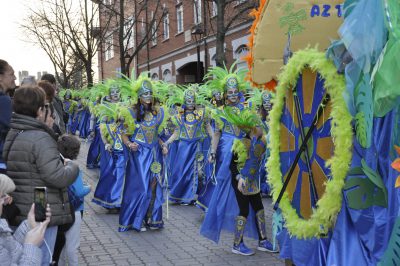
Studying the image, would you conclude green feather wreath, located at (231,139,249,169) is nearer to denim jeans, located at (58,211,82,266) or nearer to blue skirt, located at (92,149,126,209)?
denim jeans, located at (58,211,82,266)

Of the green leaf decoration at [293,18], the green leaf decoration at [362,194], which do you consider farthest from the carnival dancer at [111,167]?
the green leaf decoration at [362,194]

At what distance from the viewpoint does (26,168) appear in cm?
371

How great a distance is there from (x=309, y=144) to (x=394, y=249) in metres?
1.00

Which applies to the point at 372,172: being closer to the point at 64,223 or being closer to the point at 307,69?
the point at 307,69

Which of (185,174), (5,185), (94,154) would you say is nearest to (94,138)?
(94,154)

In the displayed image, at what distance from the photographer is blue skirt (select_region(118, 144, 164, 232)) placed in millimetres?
7074

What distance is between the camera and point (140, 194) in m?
7.10

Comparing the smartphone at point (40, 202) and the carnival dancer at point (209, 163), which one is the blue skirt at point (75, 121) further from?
the smartphone at point (40, 202)

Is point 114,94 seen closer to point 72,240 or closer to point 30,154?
point 72,240

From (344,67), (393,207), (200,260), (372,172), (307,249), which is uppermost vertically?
(344,67)

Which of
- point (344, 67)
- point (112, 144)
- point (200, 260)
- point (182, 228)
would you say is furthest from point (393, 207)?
point (112, 144)

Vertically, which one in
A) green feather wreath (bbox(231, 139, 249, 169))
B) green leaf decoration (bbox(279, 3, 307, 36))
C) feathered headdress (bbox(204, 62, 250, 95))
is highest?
green leaf decoration (bbox(279, 3, 307, 36))

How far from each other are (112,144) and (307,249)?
19.3ft

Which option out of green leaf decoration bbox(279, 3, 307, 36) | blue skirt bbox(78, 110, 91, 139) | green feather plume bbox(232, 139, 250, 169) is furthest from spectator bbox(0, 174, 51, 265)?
blue skirt bbox(78, 110, 91, 139)
